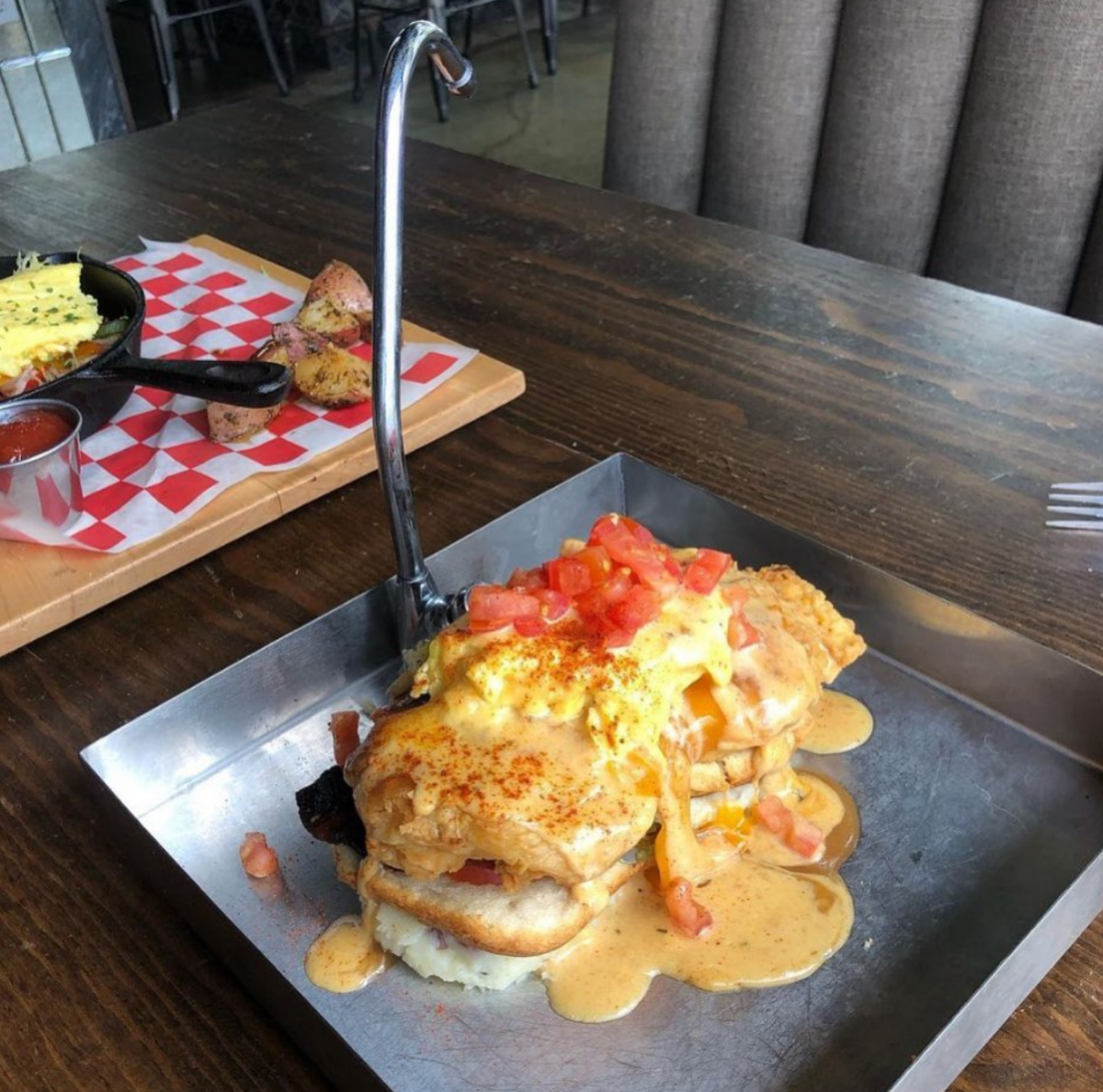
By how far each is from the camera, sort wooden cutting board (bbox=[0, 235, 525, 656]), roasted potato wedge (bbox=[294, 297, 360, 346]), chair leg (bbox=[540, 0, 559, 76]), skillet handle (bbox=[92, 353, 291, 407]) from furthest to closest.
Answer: chair leg (bbox=[540, 0, 559, 76]) < roasted potato wedge (bbox=[294, 297, 360, 346]) < skillet handle (bbox=[92, 353, 291, 407]) < wooden cutting board (bbox=[0, 235, 525, 656])

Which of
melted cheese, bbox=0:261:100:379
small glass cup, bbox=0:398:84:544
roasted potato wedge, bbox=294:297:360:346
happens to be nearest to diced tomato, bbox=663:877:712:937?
small glass cup, bbox=0:398:84:544

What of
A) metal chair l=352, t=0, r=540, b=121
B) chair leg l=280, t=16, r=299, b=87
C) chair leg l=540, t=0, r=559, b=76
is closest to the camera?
metal chair l=352, t=0, r=540, b=121

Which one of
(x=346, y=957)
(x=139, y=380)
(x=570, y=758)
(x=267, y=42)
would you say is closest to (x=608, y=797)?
(x=570, y=758)

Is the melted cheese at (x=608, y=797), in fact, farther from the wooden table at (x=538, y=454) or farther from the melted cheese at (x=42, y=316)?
the melted cheese at (x=42, y=316)

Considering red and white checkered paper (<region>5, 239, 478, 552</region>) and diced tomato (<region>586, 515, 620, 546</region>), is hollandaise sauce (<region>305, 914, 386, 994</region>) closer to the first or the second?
diced tomato (<region>586, 515, 620, 546</region>)

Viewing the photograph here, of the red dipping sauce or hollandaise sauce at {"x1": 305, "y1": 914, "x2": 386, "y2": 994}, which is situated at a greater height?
the red dipping sauce

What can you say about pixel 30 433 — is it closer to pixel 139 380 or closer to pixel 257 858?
pixel 139 380

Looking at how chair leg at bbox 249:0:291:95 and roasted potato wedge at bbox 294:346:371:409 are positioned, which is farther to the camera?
chair leg at bbox 249:0:291:95

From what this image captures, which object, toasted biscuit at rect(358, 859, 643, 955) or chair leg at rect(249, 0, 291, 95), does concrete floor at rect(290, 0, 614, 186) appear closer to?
chair leg at rect(249, 0, 291, 95)

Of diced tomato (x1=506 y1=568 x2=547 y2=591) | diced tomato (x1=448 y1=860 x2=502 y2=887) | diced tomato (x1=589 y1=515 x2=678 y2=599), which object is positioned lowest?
diced tomato (x1=448 y1=860 x2=502 y2=887)
